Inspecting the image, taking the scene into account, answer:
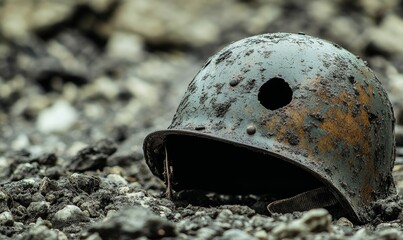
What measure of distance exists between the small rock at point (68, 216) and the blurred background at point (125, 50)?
170 inches

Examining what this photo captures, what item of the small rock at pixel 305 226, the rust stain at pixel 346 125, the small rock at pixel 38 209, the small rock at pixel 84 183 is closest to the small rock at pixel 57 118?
the small rock at pixel 84 183

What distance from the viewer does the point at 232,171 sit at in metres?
5.21

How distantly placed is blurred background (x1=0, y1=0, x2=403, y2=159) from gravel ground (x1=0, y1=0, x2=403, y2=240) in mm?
25

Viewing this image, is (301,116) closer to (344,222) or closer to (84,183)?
(344,222)

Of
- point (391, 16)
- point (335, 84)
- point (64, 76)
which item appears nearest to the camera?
point (335, 84)

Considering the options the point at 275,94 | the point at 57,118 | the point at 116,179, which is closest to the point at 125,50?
the point at 57,118

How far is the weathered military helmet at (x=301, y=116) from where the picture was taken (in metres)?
4.18

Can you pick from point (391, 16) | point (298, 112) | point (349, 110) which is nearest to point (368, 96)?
point (349, 110)

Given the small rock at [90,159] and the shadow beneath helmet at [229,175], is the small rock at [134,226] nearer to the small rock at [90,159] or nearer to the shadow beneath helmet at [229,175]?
the shadow beneath helmet at [229,175]

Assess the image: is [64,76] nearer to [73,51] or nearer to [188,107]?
[73,51]

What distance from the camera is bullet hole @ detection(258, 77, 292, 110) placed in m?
4.36

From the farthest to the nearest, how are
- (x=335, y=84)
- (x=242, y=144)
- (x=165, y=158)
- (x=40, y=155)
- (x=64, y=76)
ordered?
(x=64, y=76)
(x=40, y=155)
(x=165, y=158)
(x=335, y=84)
(x=242, y=144)

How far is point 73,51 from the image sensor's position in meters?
13.6

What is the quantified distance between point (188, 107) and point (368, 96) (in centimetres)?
101
